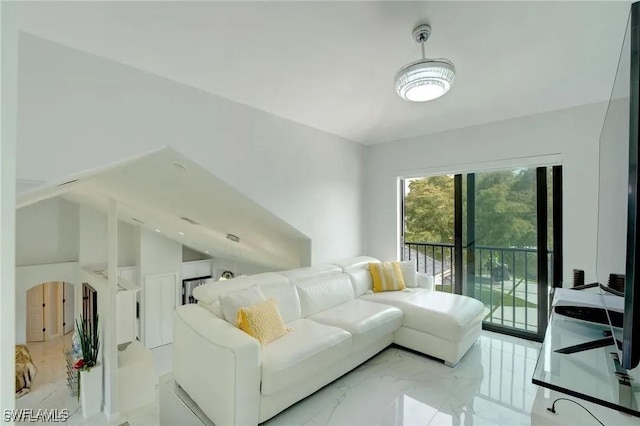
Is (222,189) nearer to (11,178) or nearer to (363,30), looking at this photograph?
(363,30)

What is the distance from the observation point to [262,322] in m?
2.25

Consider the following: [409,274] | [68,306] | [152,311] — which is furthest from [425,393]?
[68,306]

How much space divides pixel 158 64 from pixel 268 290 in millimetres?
2079

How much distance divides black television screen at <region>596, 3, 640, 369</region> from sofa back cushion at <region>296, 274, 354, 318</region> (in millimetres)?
2239

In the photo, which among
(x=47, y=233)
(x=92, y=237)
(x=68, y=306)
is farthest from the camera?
(x=68, y=306)

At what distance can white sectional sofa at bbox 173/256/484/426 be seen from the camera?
1865mm

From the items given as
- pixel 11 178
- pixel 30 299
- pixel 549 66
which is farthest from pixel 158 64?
pixel 30 299

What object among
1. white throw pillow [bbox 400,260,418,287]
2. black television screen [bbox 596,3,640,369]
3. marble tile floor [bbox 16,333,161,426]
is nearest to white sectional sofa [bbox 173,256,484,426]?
white throw pillow [bbox 400,260,418,287]

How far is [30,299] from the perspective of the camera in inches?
245

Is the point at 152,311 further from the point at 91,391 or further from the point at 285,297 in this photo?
the point at 285,297

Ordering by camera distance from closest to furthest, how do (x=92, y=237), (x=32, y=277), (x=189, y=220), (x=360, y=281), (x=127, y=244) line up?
(x=360, y=281) → (x=189, y=220) → (x=32, y=277) → (x=92, y=237) → (x=127, y=244)

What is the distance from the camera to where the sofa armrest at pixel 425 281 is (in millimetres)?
3719

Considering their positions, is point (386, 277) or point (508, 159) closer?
point (508, 159)

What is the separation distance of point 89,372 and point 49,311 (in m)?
4.72
